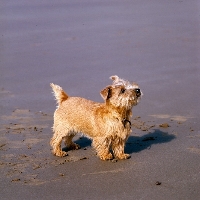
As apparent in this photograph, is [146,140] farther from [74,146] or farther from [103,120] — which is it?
[74,146]

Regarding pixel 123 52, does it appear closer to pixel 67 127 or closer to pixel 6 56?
pixel 6 56

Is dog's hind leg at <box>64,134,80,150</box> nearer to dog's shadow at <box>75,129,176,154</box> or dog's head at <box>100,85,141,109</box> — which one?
dog's shadow at <box>75,129,176,154</box>

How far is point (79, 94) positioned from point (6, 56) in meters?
3.16

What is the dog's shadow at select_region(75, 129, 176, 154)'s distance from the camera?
6.43 m

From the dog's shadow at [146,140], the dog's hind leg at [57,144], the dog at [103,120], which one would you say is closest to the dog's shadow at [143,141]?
the dog's shadow at [146,140]

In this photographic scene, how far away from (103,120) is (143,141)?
833 mm

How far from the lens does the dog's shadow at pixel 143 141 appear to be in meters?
6.43

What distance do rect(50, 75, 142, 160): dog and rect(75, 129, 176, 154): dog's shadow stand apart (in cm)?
28

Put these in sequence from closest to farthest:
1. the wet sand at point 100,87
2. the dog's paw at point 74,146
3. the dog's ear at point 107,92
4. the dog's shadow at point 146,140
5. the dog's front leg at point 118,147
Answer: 1. the wet sand at point 100,87
2. the dog's ear at point 107,92
3. the dog's front leg at point 118,147
4. the dog's shadow at point 146,140
5. the dog's paw at point 74,146

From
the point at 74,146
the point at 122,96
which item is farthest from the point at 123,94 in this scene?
the point at 74,146

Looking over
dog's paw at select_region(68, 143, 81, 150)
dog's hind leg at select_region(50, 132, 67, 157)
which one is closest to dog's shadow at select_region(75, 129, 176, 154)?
dog's paw at select_region(68, 143, 81, 150)

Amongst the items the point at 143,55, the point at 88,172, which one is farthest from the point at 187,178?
the point at 143,55

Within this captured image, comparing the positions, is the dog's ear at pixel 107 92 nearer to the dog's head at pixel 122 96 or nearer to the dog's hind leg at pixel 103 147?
the dog's head at pixel 122 96

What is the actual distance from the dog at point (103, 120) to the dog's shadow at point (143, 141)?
11.2 inches
